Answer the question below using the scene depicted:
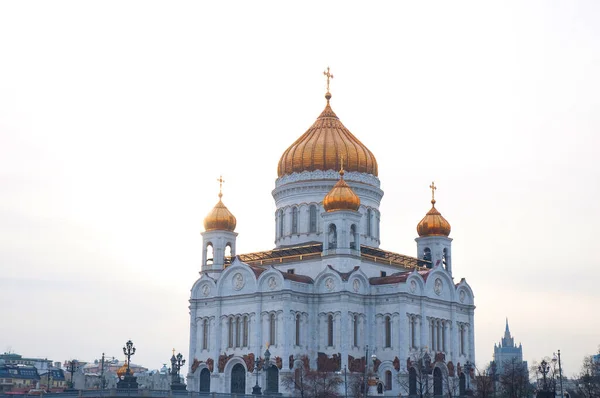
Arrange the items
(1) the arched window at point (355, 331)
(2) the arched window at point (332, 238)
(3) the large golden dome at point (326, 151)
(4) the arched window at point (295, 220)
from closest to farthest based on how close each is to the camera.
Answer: (1) the arched window at point (355, 331), (2) the arched window at point (332, 238), (4) the arched window at point (295, 220), (3) the large golden dome at point (326, 151)

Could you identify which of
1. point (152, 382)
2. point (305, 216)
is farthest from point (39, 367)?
point (305, 216)

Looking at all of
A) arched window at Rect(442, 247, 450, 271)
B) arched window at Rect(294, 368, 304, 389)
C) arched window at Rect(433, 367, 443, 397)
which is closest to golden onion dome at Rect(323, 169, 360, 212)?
arched window at Rect(442, 247, 450, 271)

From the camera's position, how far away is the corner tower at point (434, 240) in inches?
3113

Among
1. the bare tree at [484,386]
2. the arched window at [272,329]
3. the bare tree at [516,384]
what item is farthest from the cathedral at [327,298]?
the bare tree at [516,384]

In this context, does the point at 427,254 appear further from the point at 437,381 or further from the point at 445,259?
the point at 437,381

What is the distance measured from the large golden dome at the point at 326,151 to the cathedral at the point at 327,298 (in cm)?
11

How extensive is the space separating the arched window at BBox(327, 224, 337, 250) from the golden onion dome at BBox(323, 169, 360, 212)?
1315mm

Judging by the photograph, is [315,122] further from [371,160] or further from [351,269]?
[351,269]

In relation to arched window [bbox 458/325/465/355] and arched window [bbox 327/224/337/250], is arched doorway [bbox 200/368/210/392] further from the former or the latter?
arched window [bbox 458/325/465/355]

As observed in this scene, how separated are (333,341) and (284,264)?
8084 mm

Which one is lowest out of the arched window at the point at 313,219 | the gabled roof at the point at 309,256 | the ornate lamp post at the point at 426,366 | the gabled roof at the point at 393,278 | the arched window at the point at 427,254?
the ornate lamp post at the point at 426,366

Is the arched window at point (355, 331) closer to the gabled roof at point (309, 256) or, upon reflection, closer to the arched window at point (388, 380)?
the arched window at point (388, 380)

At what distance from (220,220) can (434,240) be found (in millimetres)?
17282

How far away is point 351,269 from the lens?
231 ft
